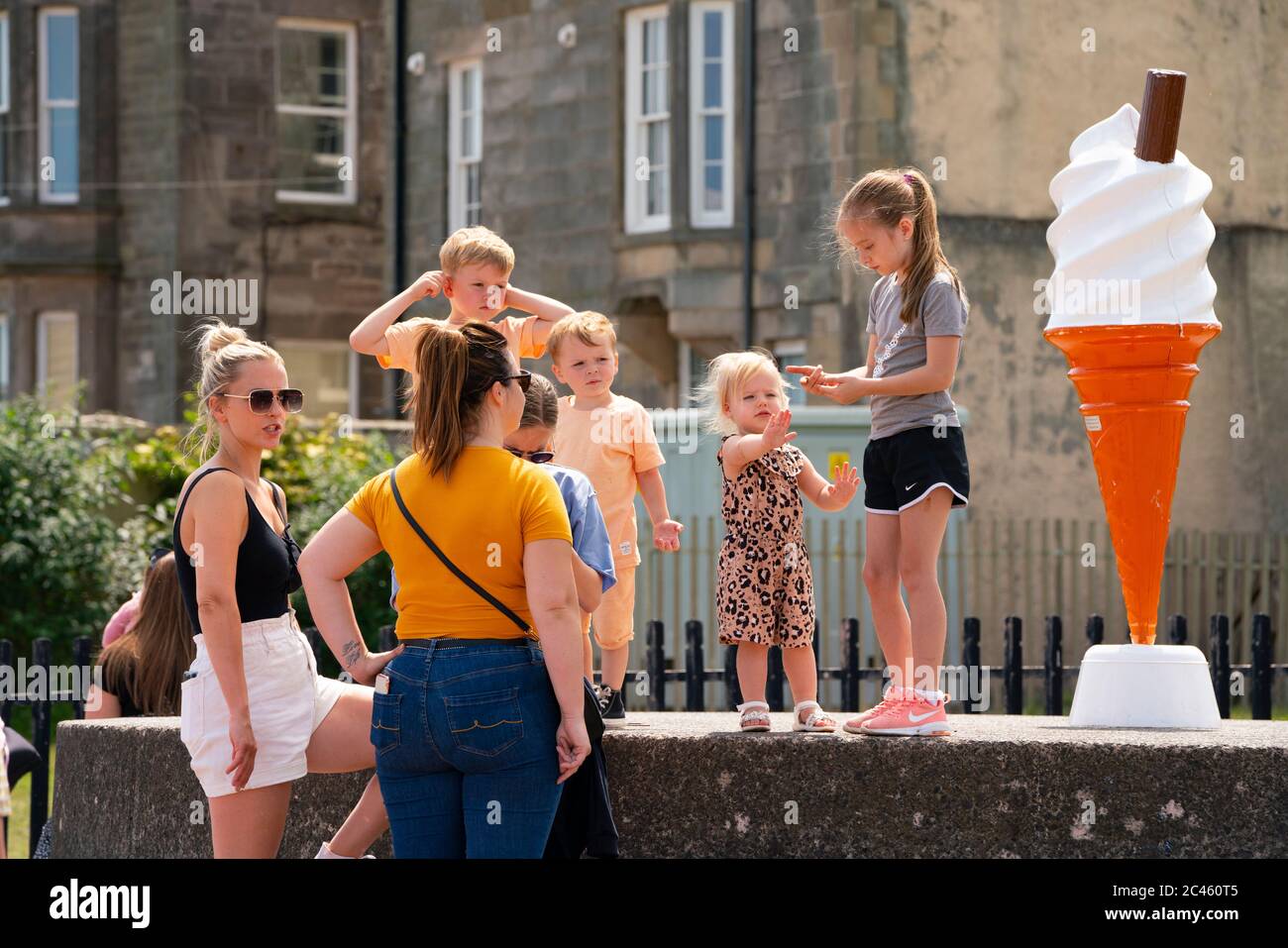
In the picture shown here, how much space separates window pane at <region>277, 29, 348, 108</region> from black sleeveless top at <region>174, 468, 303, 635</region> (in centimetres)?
2094

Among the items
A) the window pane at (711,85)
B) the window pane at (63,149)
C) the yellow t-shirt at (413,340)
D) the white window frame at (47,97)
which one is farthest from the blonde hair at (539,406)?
the window pane at (63,149)

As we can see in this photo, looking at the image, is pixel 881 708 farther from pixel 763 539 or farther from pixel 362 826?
pixel 362 826

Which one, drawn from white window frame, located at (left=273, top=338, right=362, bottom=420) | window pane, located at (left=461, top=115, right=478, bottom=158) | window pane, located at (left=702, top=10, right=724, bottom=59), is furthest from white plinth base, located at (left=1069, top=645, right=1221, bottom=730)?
white window frame, located at (left=273, top=338, right=362, bottom=420)

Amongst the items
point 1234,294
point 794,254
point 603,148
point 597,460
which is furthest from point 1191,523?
point 597,460

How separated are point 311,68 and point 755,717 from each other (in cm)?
2096

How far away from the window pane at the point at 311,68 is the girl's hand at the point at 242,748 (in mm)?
21219

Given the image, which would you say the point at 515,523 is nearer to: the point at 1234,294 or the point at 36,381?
the point at 1234,294

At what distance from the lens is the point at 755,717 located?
6.40 metres

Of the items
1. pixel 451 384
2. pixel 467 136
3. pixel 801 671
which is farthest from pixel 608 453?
pixel 467 136

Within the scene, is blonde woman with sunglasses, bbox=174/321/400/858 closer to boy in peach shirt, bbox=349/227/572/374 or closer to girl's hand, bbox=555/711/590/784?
girl's hand, bbox=555/711/590/784

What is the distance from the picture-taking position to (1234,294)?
19094 mm

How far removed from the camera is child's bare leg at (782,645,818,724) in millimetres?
6547

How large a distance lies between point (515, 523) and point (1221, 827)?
7.80 ft

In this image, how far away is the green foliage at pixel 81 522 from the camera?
16359 millimetres
